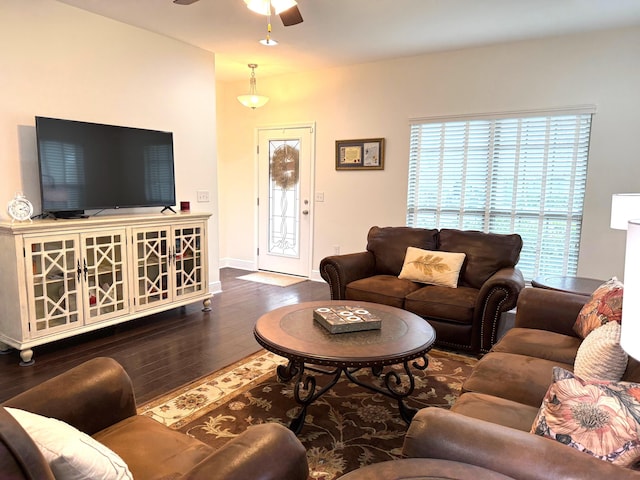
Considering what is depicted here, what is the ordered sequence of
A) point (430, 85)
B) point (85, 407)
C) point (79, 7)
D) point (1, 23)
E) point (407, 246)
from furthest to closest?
point (430, 85)
point (407, 246)
point (79, 7)
point (1, 23)
point (85, 407)

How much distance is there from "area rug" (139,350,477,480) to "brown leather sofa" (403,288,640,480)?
59 cm

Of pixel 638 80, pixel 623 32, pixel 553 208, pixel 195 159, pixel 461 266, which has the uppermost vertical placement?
pixel 623 32

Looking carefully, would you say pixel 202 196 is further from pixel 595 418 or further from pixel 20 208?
pixel 595 418

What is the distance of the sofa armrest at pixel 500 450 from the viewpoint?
3.54ft

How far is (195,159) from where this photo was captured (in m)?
4.70

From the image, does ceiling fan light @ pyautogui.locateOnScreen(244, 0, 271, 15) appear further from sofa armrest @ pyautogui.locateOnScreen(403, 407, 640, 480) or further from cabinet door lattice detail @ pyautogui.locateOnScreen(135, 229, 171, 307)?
sofa armrest @ pyautogui.locateOnScreen(403, 407, 640, 480)

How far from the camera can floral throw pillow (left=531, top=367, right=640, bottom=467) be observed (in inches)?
44.8

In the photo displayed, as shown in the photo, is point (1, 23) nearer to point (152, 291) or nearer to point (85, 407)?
point (152, 291)

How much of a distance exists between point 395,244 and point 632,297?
10.6ft

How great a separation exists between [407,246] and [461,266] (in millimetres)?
546

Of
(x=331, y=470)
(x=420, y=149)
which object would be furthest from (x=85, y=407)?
(x=420, y=149)

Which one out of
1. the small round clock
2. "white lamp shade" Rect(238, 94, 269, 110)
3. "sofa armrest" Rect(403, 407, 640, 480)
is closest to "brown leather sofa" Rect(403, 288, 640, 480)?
"sofa armrest" Rect(403, 407, 640, 480)

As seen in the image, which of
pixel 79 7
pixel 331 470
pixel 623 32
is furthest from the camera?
pixel 623 32

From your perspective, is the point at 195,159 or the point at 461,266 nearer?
the point at 461,266
